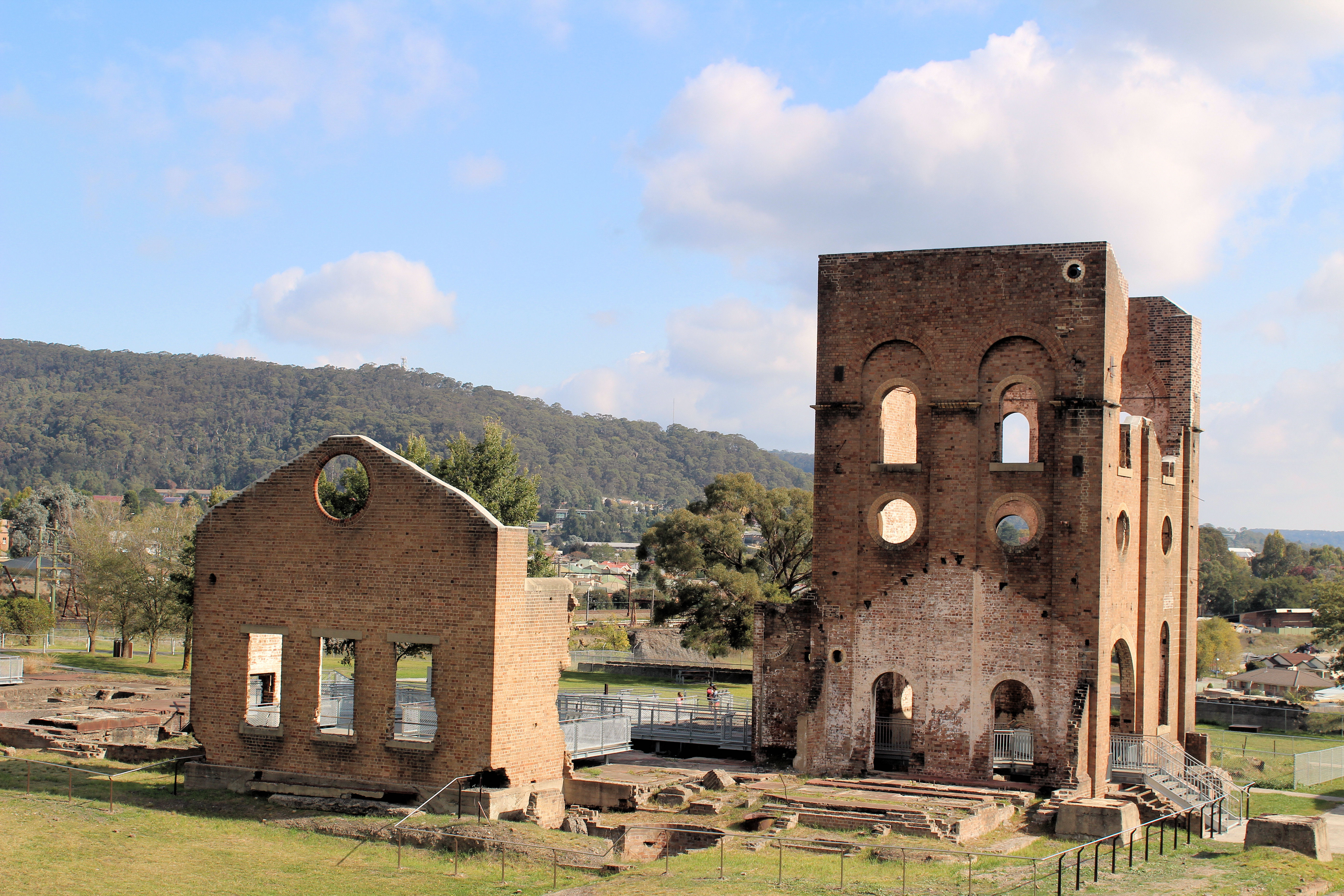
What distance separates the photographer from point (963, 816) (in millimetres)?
20375

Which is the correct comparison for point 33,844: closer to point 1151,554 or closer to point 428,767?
point 428,767

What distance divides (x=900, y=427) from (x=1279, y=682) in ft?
138

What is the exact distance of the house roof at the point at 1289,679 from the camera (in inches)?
2376

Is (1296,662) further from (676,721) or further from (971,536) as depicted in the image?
(971,536)

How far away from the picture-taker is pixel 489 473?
1497 inches

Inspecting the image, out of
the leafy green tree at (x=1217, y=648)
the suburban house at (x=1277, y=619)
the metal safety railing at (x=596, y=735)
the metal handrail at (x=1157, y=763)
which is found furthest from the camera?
the suburban house at (x=1277, y=619)

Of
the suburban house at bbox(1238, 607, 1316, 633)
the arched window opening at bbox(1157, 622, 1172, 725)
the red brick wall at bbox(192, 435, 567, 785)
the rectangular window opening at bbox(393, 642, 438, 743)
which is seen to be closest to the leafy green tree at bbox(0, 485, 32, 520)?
the rectangular window opening at bbox(393, 642, 438, 743)

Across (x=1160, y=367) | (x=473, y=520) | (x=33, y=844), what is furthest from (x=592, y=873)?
(x=1160, y=367)

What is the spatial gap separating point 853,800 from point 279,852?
972cm

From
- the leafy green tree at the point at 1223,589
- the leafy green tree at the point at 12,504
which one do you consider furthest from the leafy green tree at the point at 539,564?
the leafy green tree at the point at 1223,589

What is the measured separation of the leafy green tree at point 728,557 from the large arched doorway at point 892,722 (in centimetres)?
1923

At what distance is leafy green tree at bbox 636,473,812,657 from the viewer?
49.5m

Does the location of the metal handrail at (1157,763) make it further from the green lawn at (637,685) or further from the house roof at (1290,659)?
the house roof at (1290,659)

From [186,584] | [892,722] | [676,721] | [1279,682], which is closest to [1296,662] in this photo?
[1279,682]
